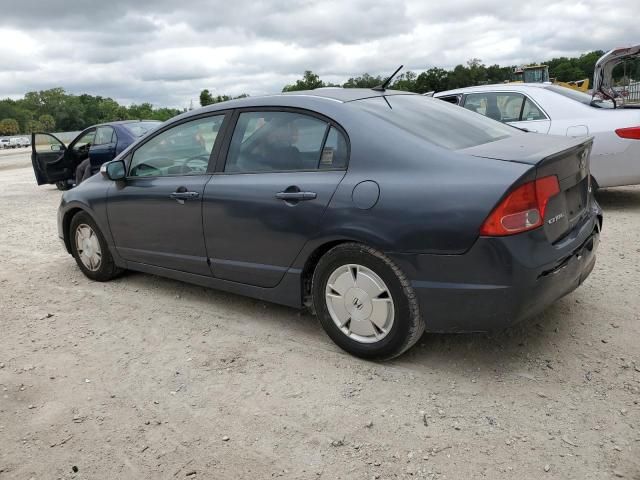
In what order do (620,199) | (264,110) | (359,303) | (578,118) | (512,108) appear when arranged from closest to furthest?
(359,303), (264,110), (578,118), (512,108), (620,199)

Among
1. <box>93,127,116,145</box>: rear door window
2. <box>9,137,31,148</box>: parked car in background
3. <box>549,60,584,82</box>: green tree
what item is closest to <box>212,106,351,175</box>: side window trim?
<box>93,127,116,145</box>: rear door window

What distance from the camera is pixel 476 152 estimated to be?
3010mm

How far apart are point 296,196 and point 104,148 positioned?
8.76 m

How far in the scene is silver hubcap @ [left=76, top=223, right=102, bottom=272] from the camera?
5090 mm

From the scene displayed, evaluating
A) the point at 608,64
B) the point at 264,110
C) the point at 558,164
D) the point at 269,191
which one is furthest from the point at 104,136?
the point at 608,64

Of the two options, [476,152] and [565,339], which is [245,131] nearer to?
[476,152]

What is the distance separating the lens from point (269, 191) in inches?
139

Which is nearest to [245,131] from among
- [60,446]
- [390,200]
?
[390,200]

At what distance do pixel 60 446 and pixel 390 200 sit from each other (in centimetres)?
209

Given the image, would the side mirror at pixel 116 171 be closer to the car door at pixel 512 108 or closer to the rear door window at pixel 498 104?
the car door at pixel 512 108

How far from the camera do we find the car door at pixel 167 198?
4047 millimetres

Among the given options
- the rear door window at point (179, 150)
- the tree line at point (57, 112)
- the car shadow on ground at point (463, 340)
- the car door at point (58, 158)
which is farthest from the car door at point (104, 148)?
the tree line at point (57, 112)

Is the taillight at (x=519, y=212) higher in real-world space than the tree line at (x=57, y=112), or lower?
lower

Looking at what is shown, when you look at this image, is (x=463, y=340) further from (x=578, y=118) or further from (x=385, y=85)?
(x=578, y=118)
